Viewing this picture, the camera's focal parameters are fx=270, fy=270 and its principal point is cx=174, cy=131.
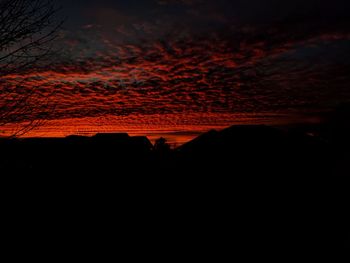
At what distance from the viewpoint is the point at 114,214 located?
10844 millimetres

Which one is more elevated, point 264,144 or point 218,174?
point 264,144

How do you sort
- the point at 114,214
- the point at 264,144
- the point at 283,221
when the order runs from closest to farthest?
the point at 283,221 → the point at 114,214 → the point at 264,144

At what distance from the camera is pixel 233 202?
32.1 feet

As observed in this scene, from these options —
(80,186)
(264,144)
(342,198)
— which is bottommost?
(80,186)

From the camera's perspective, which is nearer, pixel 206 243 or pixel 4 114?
pixel 4 114

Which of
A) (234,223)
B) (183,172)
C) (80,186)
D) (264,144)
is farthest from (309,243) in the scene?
(80,186)

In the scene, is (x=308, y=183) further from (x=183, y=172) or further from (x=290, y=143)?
(x=183, y=172)

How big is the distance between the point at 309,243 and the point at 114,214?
7.02m

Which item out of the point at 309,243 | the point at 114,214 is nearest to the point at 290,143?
the point at 309,243

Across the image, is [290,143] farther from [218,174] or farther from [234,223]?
[234,223]

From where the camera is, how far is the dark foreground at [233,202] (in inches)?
300

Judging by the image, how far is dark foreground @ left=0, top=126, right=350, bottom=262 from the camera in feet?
25.0

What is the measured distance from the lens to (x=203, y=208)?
1012 centimetres

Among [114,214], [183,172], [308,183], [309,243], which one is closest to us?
[309,243]
